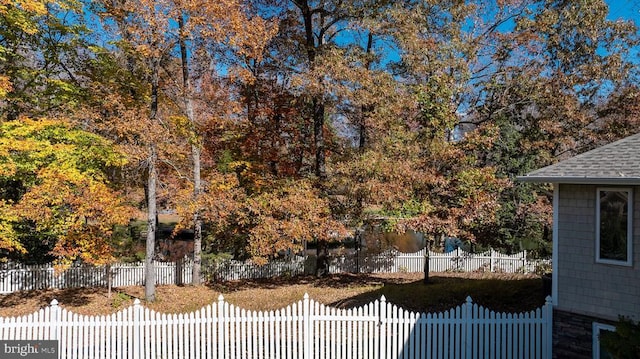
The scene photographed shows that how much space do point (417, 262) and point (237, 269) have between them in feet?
27.7

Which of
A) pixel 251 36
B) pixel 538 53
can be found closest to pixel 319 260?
pixel 251 36

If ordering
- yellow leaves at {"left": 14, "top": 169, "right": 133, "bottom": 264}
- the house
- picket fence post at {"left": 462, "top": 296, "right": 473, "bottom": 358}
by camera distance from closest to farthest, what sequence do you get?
the house, picket fence post at {"left": 462, "top": 296, "right": 473, "bottom": 358}, yellow leaves at {"left": 14, "top": 169, "right": 133, "bottom": 264}

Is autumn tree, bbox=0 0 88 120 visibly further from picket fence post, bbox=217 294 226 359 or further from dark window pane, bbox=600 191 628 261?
dark window pane, bbox=600 191 628 261

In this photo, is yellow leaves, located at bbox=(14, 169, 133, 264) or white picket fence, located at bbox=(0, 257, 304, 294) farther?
white picket fence, located at bbox=(0, 257, 304, 294)

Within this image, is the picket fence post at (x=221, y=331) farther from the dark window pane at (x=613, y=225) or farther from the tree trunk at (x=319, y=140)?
the tree trunk at (x=319, y=140)

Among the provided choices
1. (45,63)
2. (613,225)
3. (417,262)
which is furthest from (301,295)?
(45,63)

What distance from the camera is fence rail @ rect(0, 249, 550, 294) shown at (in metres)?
16.6

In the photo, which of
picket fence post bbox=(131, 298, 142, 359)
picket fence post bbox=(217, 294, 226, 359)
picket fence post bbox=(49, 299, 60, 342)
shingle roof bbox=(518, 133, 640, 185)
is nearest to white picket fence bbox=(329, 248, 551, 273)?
picket fence post bbox=(217, 294, 226, 359)

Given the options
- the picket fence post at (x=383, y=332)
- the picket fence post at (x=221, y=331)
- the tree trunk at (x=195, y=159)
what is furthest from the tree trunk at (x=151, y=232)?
the picket fence post at (x=383, y=332)

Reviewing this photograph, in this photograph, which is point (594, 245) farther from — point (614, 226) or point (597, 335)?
point (597, 335)

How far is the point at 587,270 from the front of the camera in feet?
27.5

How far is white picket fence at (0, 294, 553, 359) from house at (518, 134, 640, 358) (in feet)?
1.57

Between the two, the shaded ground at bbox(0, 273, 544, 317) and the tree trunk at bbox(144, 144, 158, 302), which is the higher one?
the tree trunk at bbox(144, 144, 158, 302)

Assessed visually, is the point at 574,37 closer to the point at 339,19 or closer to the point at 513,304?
the point at 339,19
